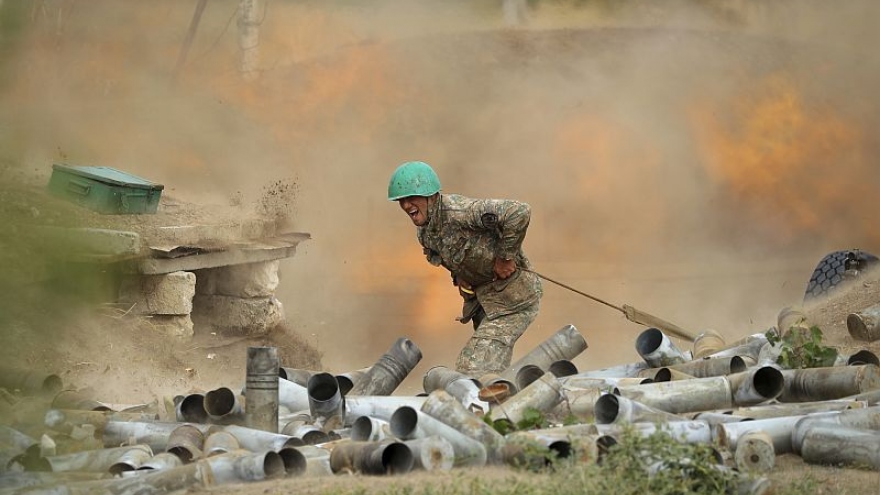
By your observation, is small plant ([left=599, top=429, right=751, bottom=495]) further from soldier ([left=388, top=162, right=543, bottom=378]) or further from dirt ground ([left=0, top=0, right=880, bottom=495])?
dirt ground ([left=0, top=0, right=880, bottom=495])

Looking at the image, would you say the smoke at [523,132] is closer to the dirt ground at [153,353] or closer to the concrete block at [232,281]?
the concrete block at [232,281]

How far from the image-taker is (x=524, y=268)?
10039 millimetres

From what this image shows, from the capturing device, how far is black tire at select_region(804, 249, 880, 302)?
13492 mm

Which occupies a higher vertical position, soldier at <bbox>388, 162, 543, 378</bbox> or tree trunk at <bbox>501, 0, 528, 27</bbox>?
tree trunk at <bbox>501, 0, 528, 27</bbox>

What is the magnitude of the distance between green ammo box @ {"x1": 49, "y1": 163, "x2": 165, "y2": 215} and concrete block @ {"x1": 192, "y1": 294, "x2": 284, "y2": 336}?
4.79ft

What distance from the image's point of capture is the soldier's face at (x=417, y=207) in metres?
9.62

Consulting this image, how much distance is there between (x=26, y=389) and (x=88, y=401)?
47 cm

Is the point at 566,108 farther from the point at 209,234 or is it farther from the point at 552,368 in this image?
the point at 552,368

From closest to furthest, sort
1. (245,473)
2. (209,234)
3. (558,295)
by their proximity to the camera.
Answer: (245,473) < (209,234) < (558,295)

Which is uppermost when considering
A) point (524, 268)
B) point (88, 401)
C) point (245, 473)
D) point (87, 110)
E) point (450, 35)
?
point (450, 35)

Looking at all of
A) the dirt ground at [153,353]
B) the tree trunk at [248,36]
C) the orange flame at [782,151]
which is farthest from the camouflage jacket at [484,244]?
the tree trunk at [248,36]

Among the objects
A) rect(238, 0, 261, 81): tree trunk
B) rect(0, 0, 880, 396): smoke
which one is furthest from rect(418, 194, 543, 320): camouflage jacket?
rect(238, 0, 261, 81): tree trunk

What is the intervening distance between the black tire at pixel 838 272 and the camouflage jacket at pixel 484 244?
4.69 m

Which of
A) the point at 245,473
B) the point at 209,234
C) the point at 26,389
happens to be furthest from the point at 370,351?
the point at 245,473
